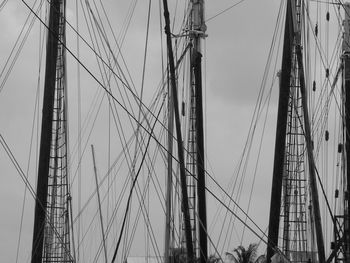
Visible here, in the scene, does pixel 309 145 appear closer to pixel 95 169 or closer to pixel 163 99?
pixel 163 99

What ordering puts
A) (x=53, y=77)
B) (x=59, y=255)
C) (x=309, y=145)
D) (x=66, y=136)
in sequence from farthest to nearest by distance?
(x=59, y=255)
(x=66, y=136)
(x=53, y=77)
(x=309, y=145)

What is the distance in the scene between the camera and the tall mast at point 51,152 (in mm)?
40438

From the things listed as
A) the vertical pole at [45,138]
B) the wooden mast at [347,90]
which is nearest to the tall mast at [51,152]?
the vertical pole at [45,138]

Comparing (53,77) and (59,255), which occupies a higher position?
(53,77)

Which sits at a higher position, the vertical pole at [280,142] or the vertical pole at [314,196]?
the vertical pole at [280,142]

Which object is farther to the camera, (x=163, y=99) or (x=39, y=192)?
(x=163, y=99)

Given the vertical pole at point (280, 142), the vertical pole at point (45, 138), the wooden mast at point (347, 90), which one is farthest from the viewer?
the wooden mast at point (347, 90)

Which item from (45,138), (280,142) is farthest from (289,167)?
(45,138)

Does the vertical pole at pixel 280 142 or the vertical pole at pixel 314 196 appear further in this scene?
the vertical pole at pixel 280 142

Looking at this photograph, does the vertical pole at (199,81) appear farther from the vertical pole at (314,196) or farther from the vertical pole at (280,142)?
the vertical pole at (314,196)

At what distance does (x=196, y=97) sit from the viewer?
5316cm

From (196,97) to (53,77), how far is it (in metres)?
13.0

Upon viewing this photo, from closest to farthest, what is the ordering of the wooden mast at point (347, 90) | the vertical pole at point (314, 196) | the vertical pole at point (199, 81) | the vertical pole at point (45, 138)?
1. the vertical pole at point (314, 196)
2. the vertical pole at point (45, 138)
3. the vertical pole at point (199, 81)
4. the wooden mast at point (347, 90)

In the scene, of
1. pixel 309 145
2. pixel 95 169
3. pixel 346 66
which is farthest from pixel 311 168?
pixel 95 169
